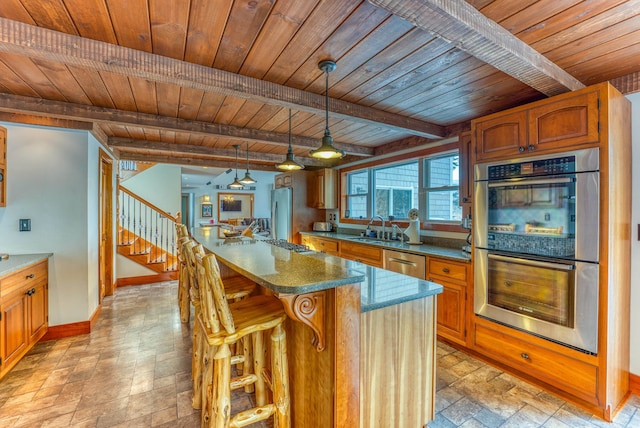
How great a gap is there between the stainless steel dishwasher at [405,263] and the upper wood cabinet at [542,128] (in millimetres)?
1201

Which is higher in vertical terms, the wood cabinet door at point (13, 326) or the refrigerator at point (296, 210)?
the refrigerator at point (296, 210)

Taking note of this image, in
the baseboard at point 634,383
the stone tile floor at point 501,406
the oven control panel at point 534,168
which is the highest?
the oven control panel at point 534,168

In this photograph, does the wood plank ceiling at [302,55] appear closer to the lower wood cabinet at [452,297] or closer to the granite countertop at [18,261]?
the granite countertop at [18,261]

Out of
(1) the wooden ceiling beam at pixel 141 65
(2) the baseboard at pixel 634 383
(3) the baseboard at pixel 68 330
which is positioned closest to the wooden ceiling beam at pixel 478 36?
(1) the wooden ceiling beam at pixel 141 65

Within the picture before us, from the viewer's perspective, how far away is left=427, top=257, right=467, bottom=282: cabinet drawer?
8.51ft

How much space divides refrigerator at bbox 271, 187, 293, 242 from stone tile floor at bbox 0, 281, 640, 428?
9.74ft

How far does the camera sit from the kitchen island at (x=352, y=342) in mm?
1283

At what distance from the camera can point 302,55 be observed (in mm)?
1736

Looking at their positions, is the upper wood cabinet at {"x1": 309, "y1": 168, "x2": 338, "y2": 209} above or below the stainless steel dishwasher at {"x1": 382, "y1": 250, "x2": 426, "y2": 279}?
above

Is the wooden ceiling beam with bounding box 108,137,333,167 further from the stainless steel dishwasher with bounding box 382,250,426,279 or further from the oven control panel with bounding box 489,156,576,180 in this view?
the oven control panel with bounding box 489,156,576,180

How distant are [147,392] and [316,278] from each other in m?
1.79

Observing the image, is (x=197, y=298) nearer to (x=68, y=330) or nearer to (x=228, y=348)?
(x=228, y=348)

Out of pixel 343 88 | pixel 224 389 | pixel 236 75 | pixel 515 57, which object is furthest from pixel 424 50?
pixel 224 389

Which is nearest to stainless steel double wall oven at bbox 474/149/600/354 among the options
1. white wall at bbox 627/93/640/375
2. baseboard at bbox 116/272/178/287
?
white wall at bbox 627/93/640/375
